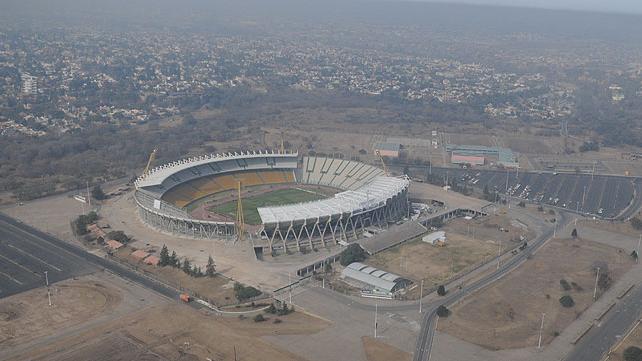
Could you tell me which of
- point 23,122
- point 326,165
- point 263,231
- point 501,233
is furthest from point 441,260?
point 23,122

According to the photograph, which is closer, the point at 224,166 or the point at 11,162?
the point at 224,166

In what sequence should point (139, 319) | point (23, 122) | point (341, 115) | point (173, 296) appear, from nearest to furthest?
point (139, 319) < point (173, 296) < point (23, 122) < point (341, 115)

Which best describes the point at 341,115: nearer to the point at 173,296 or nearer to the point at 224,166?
the point at 224,166

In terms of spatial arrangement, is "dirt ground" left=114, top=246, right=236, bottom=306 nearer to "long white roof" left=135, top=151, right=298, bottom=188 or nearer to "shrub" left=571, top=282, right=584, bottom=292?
"long white roof" left=135, top=151, right=298, bottom=188

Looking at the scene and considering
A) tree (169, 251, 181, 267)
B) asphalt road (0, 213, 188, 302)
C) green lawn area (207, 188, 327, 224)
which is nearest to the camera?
asphalt road (0, 213, 188, 302)

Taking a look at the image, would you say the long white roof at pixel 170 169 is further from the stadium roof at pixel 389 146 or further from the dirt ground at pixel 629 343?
the dirt ground at pixel 629 343

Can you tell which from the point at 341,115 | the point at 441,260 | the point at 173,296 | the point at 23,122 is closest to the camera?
the point at 173,296

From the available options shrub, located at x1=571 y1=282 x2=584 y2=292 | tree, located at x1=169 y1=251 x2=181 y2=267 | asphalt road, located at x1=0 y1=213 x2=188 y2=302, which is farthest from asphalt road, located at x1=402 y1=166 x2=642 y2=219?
asphalt road, located at x1=0 y1=213 x2=188 y2=302
